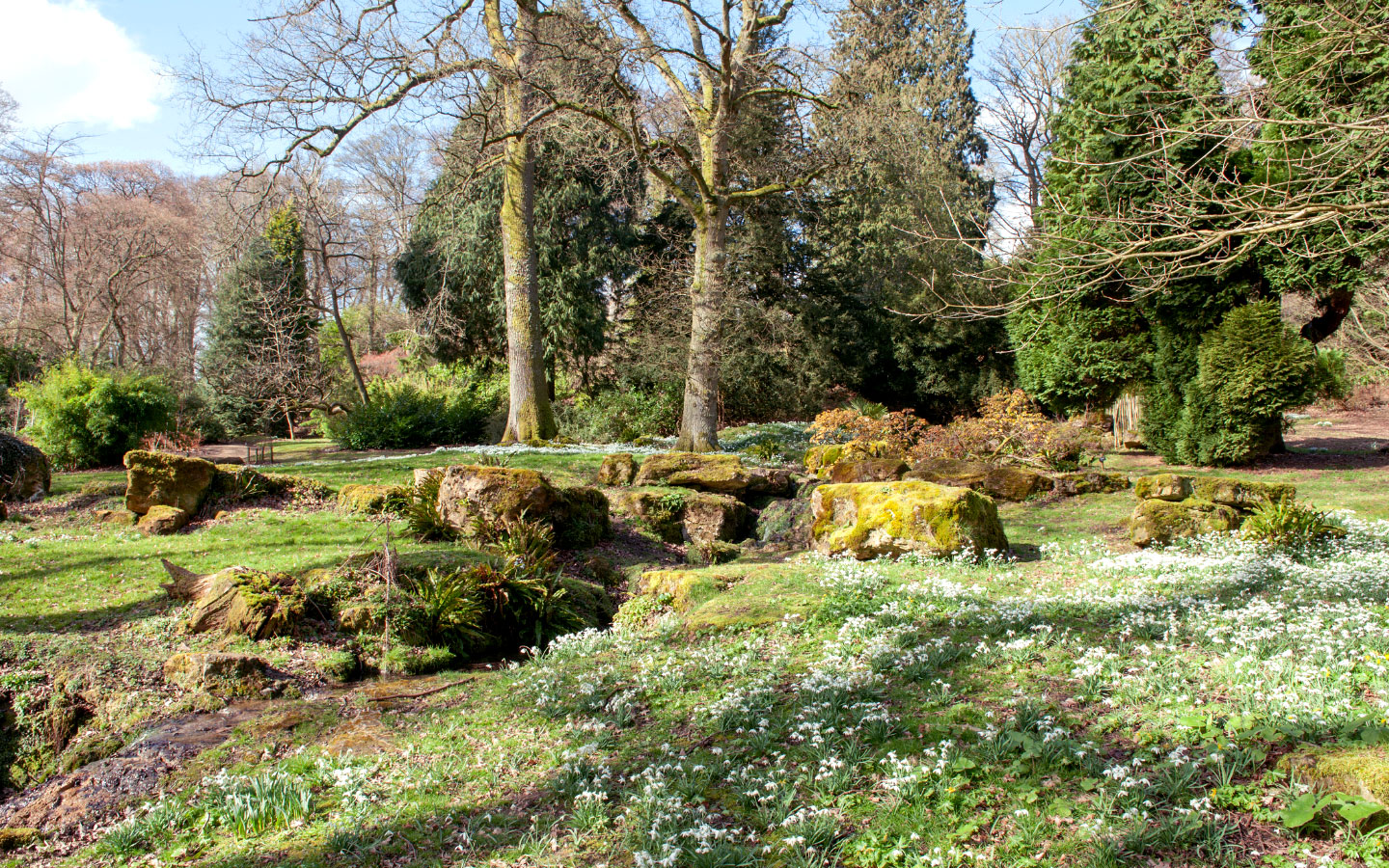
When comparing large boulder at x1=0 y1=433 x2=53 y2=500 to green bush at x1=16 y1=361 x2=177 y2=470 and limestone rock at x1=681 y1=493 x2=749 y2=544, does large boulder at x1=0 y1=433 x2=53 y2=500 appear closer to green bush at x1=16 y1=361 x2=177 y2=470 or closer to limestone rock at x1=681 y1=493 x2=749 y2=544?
green bush at x1=16 y1=361 x2=177 y2=470

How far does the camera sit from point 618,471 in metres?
12.1

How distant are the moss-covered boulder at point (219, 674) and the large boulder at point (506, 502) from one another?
3.17 meters

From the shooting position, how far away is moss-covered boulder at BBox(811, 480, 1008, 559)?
788 cm

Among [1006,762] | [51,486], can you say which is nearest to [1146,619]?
[1006,762]

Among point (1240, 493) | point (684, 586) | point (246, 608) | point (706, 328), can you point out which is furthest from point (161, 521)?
point (1240, 493)

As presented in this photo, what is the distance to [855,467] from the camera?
36.2 feet

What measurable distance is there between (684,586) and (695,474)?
460 centimetres

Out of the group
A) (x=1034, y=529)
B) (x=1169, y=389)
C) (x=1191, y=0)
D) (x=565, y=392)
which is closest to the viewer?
(x=1191, y=0)

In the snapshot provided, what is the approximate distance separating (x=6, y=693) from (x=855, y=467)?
9050 mm

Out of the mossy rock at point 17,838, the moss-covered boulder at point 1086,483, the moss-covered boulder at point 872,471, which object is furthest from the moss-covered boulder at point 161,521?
the moss-covered boulder at point 1086,483

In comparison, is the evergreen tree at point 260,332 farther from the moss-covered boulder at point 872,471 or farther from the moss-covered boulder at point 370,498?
the moss-covered boulder at point 872,471

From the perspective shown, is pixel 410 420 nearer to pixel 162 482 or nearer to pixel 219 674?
pixel 162 482

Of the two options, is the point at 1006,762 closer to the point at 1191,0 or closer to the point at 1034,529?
the point at 1191,0

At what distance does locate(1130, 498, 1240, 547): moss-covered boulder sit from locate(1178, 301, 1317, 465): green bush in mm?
5633
